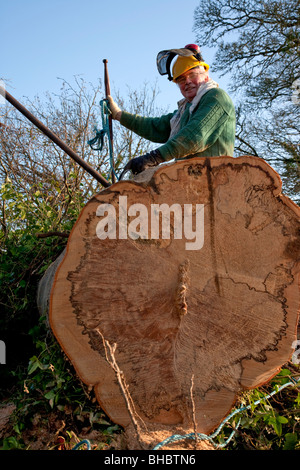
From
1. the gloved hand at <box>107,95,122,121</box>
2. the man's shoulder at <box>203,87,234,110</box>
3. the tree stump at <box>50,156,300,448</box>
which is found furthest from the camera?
the gloved hand at <box>107,95,122,121</box>

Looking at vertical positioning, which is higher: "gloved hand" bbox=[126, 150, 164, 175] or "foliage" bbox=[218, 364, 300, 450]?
"gloved hand" bbox=[126, 150, 164, 175]

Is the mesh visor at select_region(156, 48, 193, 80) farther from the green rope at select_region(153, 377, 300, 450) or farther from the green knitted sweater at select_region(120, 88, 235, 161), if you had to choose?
the green rope at select_region(153, 377, 300, 450)

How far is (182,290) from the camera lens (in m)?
1.84

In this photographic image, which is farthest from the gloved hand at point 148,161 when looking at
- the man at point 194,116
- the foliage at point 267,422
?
the foliage at point 267,422

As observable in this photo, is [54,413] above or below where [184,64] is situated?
below

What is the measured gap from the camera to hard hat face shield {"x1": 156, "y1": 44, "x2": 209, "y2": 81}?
271cm

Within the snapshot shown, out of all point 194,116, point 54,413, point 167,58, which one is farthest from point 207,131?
point 54,413

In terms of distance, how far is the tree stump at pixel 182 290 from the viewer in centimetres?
182

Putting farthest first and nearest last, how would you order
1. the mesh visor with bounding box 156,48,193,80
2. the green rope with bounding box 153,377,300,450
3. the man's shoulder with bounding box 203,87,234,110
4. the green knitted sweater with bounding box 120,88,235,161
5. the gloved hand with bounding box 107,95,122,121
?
the gloved hand with bounding box 107,95,122,121
the mesh visor with bounding box 156,48,193,80
the man's shoulder with bounding box 203,87,234,110
the green knitted sweater with bounding box 120,88,235,161
the green rope with bounding box 153,377,300,450

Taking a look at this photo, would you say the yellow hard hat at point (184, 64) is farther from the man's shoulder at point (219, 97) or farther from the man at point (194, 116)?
the man's shoulder at point (219, 97)

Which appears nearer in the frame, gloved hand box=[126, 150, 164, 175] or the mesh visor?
gloved hand box=[126, 150, 164, 175]

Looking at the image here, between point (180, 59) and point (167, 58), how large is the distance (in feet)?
0.36

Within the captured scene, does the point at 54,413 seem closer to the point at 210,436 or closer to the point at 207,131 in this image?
the point at 210,436

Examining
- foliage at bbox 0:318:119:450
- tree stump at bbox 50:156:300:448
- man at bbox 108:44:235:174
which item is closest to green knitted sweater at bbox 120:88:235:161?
man at bbox 108:44:235:174
